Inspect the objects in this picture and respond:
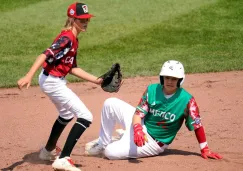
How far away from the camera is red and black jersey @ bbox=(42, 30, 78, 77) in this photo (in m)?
6.14

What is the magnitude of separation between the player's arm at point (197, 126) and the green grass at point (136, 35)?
428 centimetres

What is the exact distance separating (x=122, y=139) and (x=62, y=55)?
1.16 metres

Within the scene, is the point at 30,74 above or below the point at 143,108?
above

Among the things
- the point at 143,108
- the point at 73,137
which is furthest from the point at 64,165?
the point at 143,108

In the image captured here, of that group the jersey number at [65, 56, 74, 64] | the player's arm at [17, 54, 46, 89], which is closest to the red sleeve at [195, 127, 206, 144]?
the jersey number at [65, 56, 74, 64]

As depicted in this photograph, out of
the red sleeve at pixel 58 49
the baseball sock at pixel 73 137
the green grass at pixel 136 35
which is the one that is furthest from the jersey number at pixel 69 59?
the green grass at pixel 136 35

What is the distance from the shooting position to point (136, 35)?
1336 cm

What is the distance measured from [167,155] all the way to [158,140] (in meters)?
0.23

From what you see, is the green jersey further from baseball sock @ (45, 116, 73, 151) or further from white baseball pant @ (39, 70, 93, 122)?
baseball sock @ (45, 116, 73, 151)

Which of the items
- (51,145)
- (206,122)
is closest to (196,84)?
(206,122)

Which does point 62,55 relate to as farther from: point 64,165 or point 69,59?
point 64,165

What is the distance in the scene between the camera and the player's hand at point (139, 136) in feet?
20.1

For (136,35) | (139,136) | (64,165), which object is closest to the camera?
(64,165)

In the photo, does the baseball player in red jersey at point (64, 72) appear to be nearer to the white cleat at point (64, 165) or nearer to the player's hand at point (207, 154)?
the white cleat at point (64, 165)
